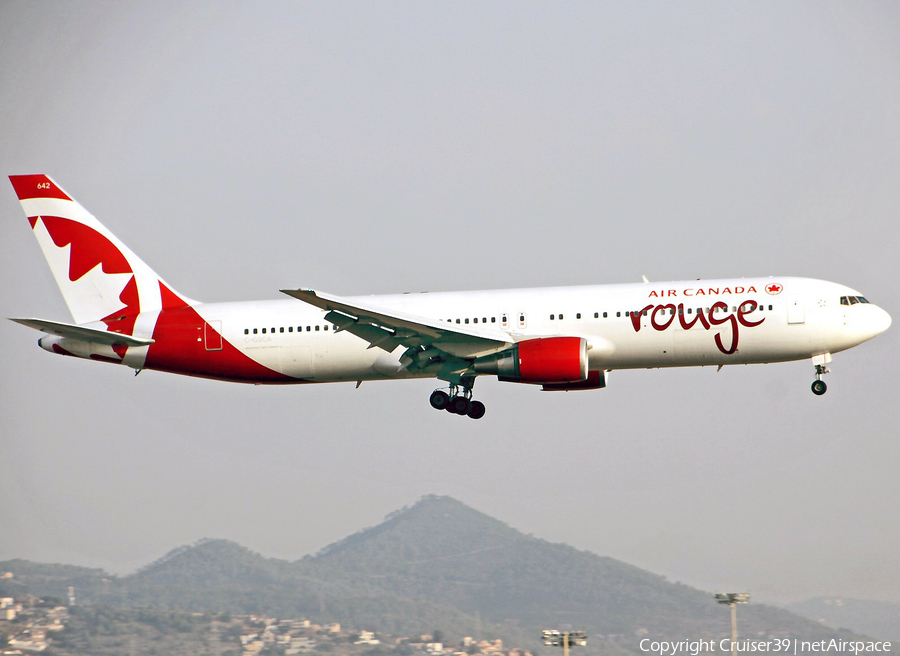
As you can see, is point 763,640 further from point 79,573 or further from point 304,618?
point 79,573

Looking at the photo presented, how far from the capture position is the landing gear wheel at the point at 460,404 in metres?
38.5

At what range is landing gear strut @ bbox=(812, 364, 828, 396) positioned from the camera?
35094 mm

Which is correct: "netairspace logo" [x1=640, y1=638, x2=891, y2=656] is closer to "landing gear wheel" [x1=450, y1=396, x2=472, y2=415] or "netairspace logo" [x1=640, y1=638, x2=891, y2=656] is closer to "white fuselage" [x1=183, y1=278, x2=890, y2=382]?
"landing gear wheel" [x1=450, y1=396, x2=472, y2=415]

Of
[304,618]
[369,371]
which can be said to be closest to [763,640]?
[304,618]

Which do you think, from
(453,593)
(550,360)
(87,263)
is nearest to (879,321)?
(550,360)

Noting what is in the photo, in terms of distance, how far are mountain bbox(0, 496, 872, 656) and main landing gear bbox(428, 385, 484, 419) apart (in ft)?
52.9

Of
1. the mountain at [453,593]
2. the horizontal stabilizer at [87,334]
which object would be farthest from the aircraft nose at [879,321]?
the horizontal stabilizer at [87,334]

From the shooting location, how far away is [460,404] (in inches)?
1515

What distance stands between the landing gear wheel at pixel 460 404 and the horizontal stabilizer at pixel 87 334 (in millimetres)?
12575

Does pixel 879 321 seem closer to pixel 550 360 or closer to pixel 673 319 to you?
pixel 673 319

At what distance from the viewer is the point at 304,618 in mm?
53188

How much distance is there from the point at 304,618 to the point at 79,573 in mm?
14513

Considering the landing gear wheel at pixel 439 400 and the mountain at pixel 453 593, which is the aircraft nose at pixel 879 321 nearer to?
the landing gear wheel at pixel 439 400

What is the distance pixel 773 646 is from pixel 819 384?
18.3 m
